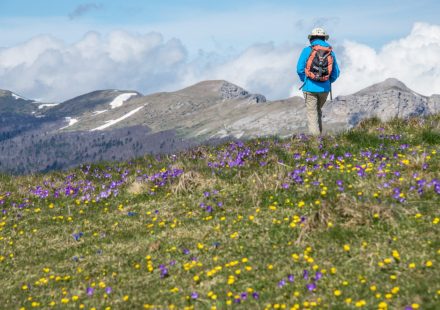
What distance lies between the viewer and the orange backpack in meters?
17.0

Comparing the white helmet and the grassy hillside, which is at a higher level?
the white helmet

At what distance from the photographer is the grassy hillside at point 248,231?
8406mm

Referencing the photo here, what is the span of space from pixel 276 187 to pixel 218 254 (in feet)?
9.97

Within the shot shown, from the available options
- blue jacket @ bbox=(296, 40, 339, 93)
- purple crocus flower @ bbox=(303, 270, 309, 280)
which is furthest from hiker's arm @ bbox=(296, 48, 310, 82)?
purple crocus flower @ bbox=(303, 270, 309, 280)

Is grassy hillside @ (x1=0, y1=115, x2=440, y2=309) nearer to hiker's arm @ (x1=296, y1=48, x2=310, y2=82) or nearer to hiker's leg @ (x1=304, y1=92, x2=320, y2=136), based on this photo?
hiker's leg @ (x1=304, y1=92, x2=320, y2=136)

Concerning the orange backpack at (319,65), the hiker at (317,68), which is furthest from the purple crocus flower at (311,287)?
the orange backpack at (319,65)

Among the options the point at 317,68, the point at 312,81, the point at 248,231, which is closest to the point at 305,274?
the point at 248,231

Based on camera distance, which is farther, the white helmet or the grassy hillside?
the white helmet

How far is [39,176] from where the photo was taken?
19.1 meters

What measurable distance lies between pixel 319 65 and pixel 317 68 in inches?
4.5

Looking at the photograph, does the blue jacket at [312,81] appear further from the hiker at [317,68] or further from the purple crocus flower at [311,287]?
the purple crocus flower at [311,287]

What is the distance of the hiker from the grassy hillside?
6.46 feet

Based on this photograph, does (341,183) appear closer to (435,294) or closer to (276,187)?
(276,187)

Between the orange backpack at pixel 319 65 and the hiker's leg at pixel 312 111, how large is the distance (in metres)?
0.90
